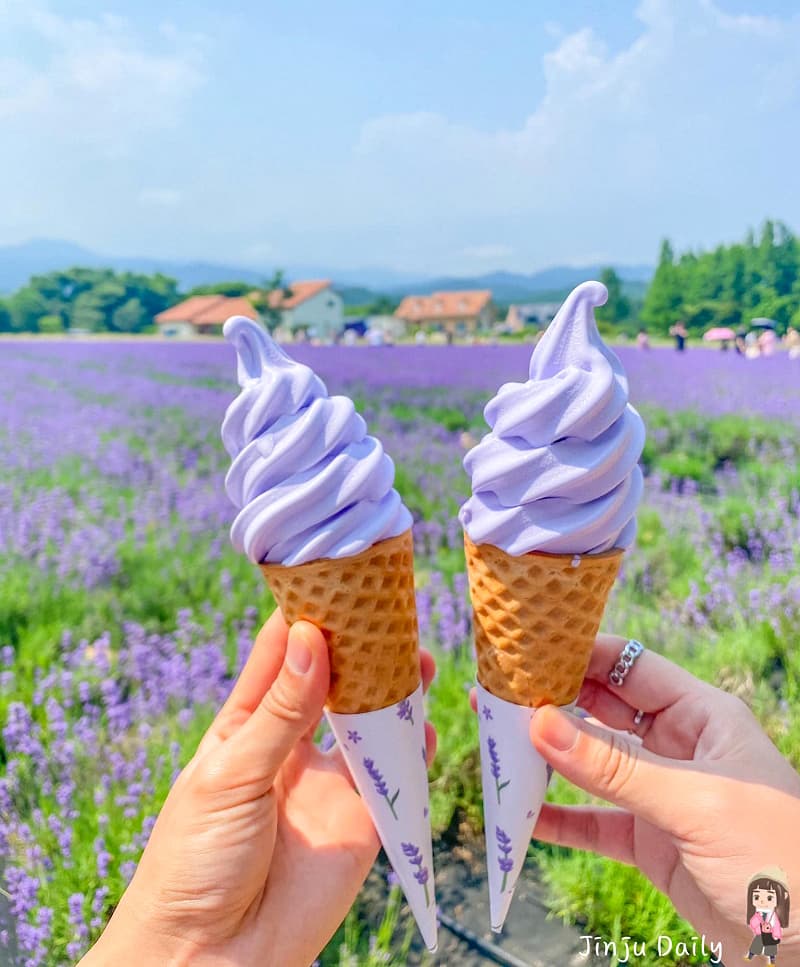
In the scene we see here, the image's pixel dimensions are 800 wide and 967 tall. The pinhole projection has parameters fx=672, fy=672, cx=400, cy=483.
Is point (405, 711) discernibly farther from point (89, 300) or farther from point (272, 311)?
point (89, 300)

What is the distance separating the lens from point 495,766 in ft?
4.15

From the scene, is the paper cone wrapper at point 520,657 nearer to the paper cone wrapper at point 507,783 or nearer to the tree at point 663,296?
the paper cone wrapper at point 507,783

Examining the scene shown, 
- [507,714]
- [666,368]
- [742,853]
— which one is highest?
[666,368]

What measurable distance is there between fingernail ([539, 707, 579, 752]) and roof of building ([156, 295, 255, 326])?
2.83 m

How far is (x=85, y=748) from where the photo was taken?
200 cm

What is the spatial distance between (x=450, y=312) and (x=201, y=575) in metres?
2.15

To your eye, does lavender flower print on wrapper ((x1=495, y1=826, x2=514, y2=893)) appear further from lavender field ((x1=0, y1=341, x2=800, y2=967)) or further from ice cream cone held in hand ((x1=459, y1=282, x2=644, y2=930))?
lavender field ((x1=0, y1=341, x2=800, y2=967))

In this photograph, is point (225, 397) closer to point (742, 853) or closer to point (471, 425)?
point (471, 425)

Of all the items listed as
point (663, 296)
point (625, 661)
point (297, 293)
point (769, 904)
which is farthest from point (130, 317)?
point (769, 904)

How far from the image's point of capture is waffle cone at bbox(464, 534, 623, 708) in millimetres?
1130

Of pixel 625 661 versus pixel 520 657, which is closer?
pixel 520 657

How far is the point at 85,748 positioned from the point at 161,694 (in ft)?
0.91

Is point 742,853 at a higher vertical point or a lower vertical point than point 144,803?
higher

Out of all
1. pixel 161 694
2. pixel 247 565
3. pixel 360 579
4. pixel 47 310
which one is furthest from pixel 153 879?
pixel 47 310
